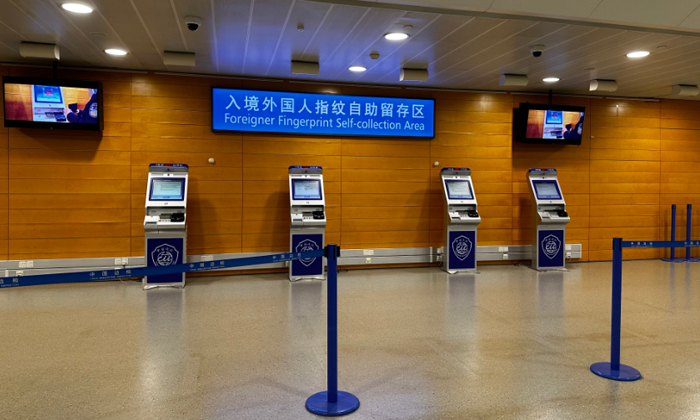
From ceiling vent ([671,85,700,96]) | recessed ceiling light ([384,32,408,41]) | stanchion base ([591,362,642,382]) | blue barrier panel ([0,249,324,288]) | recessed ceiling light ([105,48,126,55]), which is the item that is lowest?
stanchion base ([591,362,642,382])

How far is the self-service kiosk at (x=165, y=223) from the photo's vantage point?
641cm

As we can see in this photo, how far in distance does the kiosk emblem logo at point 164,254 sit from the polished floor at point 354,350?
18.0 inches

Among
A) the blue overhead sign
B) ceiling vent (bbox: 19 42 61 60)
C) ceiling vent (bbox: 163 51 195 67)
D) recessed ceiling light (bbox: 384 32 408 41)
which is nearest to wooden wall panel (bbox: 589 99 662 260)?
the blue overhead sign

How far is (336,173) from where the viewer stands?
310 inches

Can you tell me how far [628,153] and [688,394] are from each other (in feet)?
22.2

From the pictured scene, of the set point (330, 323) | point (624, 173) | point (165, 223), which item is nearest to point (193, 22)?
point (165, 223)

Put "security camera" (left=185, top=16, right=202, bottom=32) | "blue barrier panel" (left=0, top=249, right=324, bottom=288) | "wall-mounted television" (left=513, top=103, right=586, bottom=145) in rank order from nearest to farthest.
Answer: "blue barrier panel" (left=0, top=249, right=324, bottom=288) → "security camera" (left=185, top=16, right=202, bottom=32) → "wall-mounted television" (left=513, top=103, right=586, bottom=145)

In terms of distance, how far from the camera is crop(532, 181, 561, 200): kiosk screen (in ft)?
26.4

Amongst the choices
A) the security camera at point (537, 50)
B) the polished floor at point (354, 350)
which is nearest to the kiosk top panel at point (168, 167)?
the polished floor at point (354, 350)

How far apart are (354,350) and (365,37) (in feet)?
10.5

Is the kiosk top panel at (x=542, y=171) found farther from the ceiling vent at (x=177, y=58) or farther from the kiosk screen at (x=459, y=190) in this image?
the ceiling vent at (x=177, y=58)

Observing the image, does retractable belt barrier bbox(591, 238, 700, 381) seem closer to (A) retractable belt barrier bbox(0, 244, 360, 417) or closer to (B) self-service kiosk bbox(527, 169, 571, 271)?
(A) retractable belt barrier bbox(0, 244, 360, 417)

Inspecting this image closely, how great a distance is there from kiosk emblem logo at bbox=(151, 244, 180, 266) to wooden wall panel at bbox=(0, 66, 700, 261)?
85 centimetres

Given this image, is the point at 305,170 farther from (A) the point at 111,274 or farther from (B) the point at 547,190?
(A) the point at 111,274
